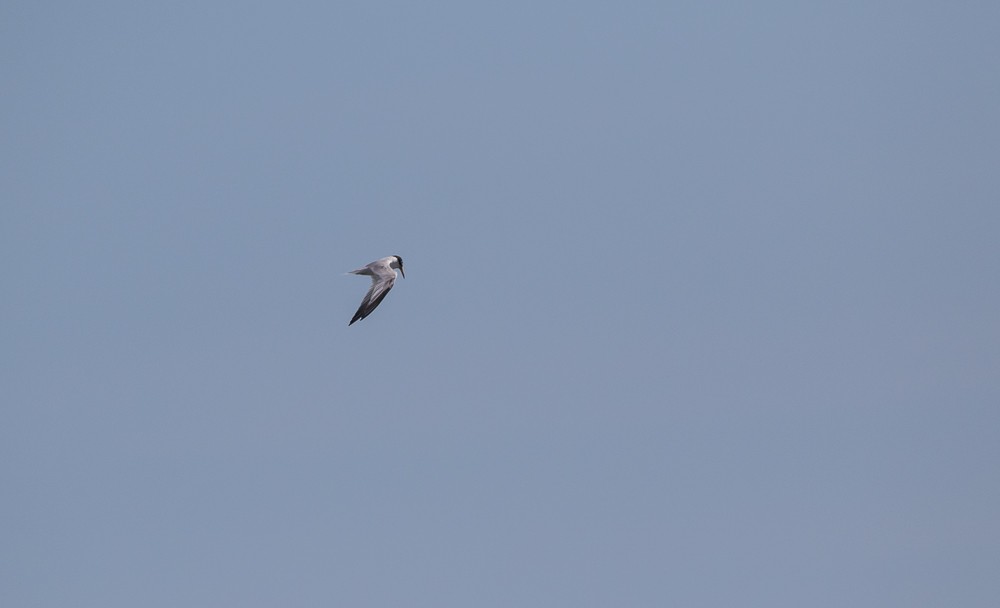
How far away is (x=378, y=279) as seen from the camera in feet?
234

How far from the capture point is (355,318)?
66.9m

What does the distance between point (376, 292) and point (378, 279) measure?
1289mm

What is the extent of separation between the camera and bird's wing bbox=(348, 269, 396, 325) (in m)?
68.9

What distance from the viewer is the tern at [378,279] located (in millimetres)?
69188

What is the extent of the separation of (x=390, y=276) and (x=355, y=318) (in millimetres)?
5065

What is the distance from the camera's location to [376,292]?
230 ft

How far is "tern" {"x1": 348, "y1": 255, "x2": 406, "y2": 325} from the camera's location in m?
69.2

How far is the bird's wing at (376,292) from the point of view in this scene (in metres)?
68.9

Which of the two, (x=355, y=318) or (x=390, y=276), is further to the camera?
(x=390, y=276)

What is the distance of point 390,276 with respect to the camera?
2810 inches
